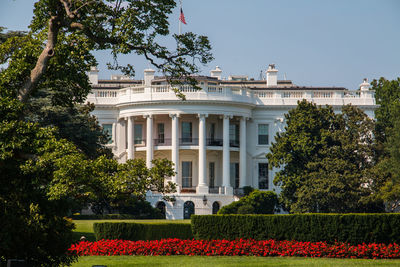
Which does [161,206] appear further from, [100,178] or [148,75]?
[100,178]

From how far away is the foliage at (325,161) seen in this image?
47.6m

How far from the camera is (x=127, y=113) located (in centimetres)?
5969

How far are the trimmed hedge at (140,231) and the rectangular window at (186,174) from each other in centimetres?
3203

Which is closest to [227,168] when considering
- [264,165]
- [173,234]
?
[264,165]

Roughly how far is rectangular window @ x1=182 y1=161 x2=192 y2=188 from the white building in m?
0.06

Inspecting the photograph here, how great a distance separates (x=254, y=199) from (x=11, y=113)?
36.1 meters

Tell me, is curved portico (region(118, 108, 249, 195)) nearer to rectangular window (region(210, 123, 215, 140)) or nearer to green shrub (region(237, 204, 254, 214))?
rectangular window (region(210, 123, 215, 140))

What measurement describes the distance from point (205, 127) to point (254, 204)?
1093cm

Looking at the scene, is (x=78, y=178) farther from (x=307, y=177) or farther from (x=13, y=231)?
(x=307, y=177)

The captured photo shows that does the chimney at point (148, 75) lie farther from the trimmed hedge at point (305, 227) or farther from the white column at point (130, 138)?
the trimmed hedge at point (305, 227)

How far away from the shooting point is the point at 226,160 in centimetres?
5822

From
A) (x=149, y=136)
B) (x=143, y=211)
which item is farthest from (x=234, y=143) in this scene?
(x=143, y=211)

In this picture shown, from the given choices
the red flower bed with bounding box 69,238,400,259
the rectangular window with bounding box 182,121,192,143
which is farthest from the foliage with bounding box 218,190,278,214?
the red flower bed with bounding box 69,238,400,259

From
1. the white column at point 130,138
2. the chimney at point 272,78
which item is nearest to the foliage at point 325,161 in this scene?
the white column at point 130,138
